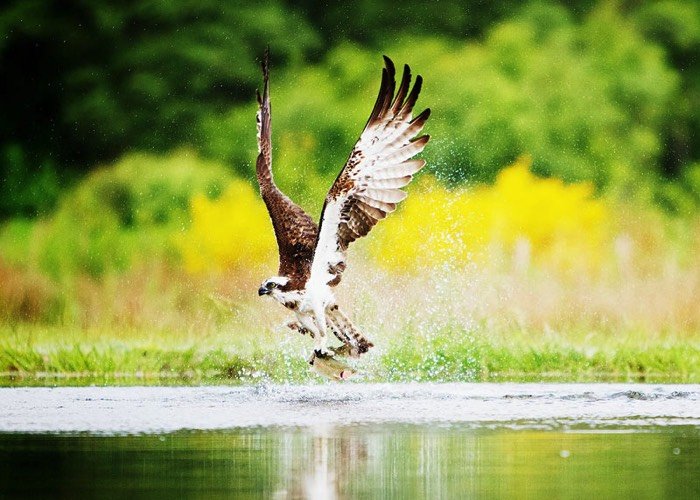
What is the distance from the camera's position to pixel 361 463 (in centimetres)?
910

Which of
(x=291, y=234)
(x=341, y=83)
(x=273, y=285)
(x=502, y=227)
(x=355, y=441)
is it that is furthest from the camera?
(x=341, y=83)

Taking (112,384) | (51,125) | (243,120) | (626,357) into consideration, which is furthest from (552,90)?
(112,384)

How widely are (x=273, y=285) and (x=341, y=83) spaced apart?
45.9 feet

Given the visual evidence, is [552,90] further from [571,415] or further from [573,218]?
[571,415]

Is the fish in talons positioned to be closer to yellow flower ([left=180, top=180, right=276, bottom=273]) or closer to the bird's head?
the bird's head

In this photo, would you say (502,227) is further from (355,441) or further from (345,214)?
(355,441)

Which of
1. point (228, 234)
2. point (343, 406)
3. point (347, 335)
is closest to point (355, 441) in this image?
point (343, 406)

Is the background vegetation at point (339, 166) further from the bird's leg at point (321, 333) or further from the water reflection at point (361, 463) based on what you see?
the water reflection at point (361, 463)

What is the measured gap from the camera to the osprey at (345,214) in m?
12.2

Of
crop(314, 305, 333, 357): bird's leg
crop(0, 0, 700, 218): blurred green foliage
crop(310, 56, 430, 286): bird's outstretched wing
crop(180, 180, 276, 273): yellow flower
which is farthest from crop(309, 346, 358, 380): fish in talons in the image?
crop(0, 0, 700, 218): blurred green foliage

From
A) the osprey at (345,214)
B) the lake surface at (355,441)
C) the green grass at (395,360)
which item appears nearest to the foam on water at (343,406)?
the lake surface at (355,441)

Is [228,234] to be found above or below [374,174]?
above

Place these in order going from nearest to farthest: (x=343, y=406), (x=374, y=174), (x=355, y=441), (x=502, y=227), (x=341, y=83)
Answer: (x=355, y=441)
(x=343, y=406)
(x=374, y=174)
(x=502, y=227)
(x=341, y=83)

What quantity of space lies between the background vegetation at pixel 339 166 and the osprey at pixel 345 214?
5.23ft
